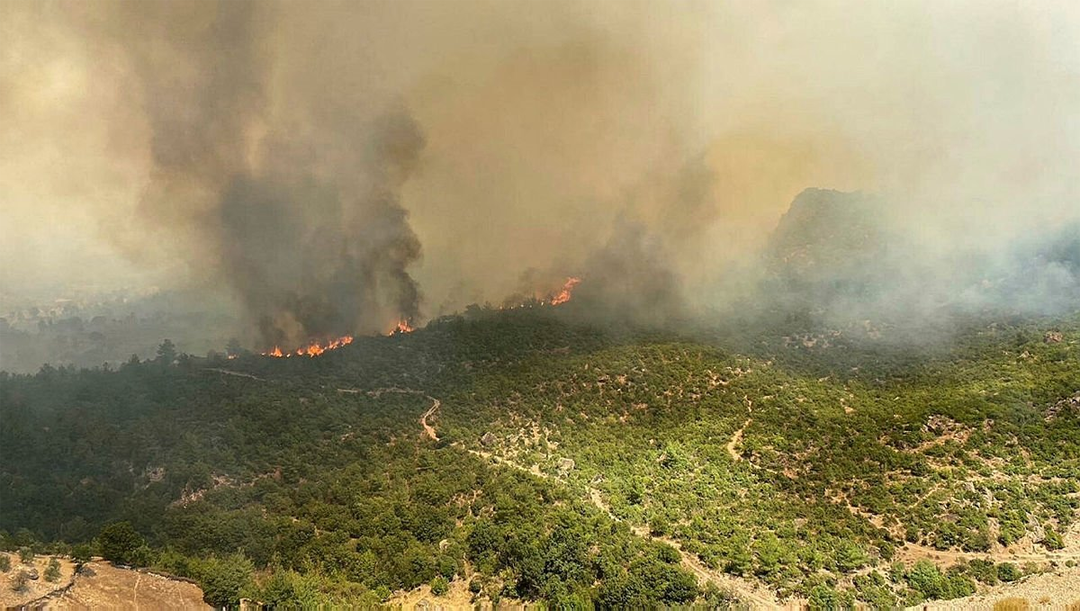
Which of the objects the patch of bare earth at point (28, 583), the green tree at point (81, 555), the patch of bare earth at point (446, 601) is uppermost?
the green tree at point (81, 555)

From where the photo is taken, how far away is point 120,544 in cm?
3028

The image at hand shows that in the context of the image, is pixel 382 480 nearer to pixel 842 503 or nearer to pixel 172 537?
pixel 172 537

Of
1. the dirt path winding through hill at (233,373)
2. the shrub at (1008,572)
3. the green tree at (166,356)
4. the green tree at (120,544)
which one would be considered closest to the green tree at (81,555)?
the green tree at (120,544)

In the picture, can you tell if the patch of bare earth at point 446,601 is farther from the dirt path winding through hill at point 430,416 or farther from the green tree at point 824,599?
the dirt path winding through hill at point 430,416

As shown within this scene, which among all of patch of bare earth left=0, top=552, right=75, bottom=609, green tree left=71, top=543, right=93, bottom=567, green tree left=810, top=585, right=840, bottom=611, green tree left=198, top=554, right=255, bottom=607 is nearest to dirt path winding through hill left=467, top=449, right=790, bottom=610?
green tree left=810, top=585, right=840, bottom=611

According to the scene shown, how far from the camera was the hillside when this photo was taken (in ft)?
112

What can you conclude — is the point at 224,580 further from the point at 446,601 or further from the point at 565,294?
the point at 565,294

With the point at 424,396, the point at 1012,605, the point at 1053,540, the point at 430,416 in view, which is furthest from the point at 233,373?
the point at 1053,540

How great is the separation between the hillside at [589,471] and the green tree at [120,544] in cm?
66

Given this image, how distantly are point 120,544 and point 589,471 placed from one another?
3005 cm

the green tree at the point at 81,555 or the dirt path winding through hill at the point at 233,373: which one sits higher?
the dirt path winding through hill at the point at 233,373

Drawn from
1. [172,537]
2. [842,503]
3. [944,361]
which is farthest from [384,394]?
[944,361]

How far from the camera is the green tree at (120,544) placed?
1166 inches

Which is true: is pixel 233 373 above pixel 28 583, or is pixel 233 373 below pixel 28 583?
above
